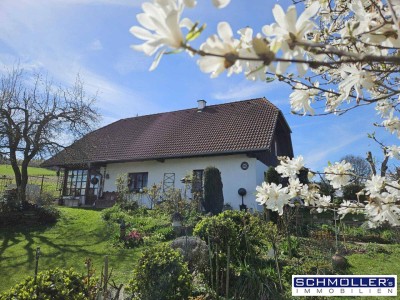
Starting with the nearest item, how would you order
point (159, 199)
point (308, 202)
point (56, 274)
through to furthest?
1. point (308, 202)
2. point (56, 274)
3. point (159, 199)

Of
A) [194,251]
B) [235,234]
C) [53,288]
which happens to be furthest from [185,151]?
[53,288]

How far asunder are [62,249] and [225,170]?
8.02 metres

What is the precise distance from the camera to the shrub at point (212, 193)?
1242 cm

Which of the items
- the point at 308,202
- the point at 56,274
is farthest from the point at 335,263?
the point at 56,274

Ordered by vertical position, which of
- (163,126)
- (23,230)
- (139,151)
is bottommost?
(23,230)

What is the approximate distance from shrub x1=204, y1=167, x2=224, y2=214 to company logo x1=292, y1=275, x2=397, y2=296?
8.24 m

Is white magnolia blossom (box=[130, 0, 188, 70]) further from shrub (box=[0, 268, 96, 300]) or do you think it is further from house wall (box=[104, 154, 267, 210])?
house wall (box=[104, 154, 267, 210])

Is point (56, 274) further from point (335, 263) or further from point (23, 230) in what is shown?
point (23, 230)

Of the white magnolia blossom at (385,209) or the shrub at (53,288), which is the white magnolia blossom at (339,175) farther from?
the shrub at (53,288)

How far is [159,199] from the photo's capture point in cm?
1511

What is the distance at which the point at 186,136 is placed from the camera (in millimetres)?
17250

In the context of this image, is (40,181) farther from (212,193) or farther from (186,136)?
(212,193)

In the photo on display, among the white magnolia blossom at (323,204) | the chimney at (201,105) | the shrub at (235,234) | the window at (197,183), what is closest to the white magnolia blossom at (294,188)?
the white magnolia blossom at (323,204)

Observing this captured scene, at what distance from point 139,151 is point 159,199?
141 inches
